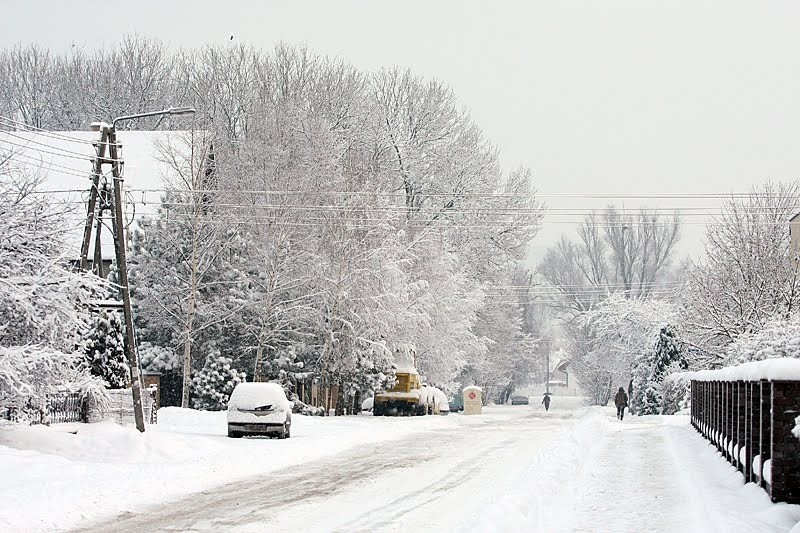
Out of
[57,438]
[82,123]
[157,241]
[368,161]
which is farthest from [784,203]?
[82,123]

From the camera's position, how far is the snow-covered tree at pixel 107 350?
91.9 feet

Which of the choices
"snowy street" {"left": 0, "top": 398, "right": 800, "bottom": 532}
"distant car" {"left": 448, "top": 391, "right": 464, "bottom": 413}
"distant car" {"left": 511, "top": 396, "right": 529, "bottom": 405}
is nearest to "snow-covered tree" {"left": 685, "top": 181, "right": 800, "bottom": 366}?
"snowy street" {"left": 0, "top": 398, "right": 800, "bottom": 532}

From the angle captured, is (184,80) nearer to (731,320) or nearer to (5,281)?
Answer: (731,320)

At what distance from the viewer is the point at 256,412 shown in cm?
2988

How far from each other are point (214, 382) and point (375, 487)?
25572 millimetres

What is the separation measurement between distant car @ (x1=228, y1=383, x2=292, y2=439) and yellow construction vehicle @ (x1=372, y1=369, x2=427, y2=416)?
19197 mm

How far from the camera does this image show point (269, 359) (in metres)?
45.6

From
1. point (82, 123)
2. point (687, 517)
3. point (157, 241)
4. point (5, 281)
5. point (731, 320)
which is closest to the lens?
point (687, 517)

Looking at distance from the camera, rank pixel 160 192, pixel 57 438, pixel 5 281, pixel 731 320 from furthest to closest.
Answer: pixel 160 192, pixel 731 320, pixel 57 438, pixel 5 281

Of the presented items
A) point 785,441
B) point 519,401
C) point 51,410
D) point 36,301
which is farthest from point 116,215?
point 519,401

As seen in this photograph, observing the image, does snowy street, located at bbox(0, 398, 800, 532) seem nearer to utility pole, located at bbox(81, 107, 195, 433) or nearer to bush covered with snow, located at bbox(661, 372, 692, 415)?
utility pole, located at bbox(81, 107, 195, 433)

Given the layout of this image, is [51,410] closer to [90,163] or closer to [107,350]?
[107,350]

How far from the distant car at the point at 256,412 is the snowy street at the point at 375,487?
21.3 inches

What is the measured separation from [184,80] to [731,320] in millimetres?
40904
